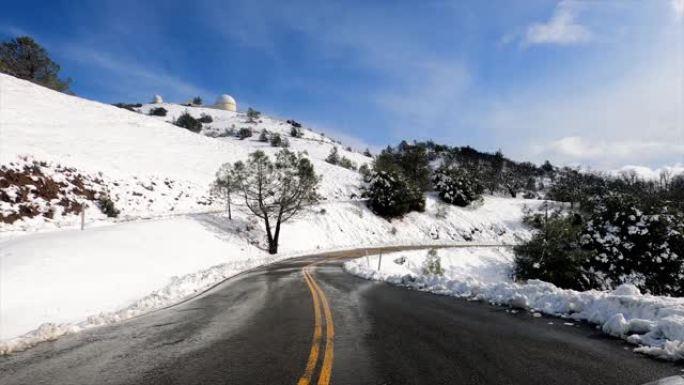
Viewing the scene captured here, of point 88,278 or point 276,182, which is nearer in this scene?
point 88,278

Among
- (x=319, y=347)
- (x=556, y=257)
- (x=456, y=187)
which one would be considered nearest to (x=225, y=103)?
(x=456, y=187)

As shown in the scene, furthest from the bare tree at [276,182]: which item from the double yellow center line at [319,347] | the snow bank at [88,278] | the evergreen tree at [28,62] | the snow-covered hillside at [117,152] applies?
the evergreen tree at [28,62]

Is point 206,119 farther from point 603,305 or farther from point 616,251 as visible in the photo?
point 603,305

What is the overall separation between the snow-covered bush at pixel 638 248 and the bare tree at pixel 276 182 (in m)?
23.7

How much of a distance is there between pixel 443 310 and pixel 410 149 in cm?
6903

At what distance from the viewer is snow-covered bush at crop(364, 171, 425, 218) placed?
55.8m

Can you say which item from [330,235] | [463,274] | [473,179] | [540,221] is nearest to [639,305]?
[540,221]

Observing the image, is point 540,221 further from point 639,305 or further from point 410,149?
point 410,149

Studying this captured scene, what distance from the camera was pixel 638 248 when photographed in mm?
28203

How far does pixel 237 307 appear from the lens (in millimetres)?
9898

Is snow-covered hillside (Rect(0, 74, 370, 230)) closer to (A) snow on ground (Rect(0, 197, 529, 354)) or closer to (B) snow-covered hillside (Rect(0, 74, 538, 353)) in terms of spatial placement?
(B) snow-covered hillside (Rect(0, 74, 538, 353))

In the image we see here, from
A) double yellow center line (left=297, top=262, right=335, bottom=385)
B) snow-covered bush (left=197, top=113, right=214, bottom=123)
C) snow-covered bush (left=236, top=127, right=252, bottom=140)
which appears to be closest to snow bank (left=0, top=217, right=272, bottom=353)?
double yellow center line (left=297, top=262, right=335, bottom=385)

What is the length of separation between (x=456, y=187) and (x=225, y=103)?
384ft

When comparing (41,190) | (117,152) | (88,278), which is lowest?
(88,278)
